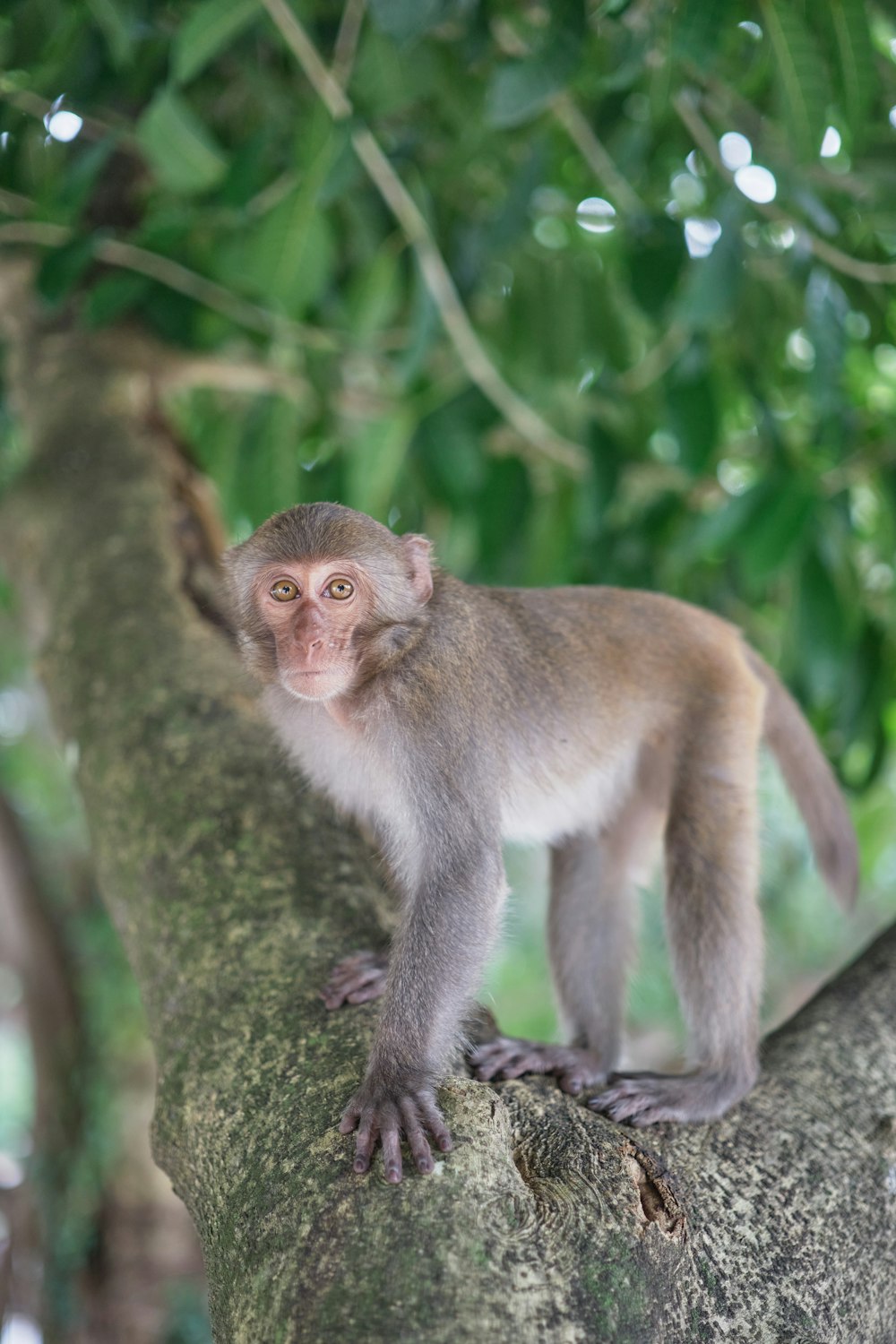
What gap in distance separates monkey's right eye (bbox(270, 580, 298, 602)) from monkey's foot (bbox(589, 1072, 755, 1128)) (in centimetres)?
166

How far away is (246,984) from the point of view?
3.13 meters

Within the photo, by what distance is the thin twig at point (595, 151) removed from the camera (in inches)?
193

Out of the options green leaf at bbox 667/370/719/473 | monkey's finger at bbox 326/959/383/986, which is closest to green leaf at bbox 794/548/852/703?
green leaf at bbox 667/370/719/473

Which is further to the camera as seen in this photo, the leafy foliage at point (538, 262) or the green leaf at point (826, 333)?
the green leaf at point (826, 333)

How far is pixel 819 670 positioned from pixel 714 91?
2.50 meters

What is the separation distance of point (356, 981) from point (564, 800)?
3.78 ft

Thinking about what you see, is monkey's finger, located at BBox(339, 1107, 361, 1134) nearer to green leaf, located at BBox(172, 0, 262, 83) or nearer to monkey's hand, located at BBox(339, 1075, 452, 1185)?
monkey's hand, located at BBox(339, 1075, 452, 1185)

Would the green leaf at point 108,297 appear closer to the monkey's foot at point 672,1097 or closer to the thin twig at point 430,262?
the thin twig at point 430,262

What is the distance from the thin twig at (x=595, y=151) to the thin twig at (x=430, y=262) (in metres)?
0.72

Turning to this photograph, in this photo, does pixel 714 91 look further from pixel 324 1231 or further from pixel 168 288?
pixel 324 1231

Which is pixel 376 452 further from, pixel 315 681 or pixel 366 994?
pixel 366 994

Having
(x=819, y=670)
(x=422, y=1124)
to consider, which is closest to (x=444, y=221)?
(x=819, y=670)

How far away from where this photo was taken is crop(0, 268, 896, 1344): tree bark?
88.9 inches

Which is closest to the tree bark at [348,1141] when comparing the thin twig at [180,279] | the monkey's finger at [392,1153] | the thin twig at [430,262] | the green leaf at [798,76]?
the monkey's finger at [392,1153]
